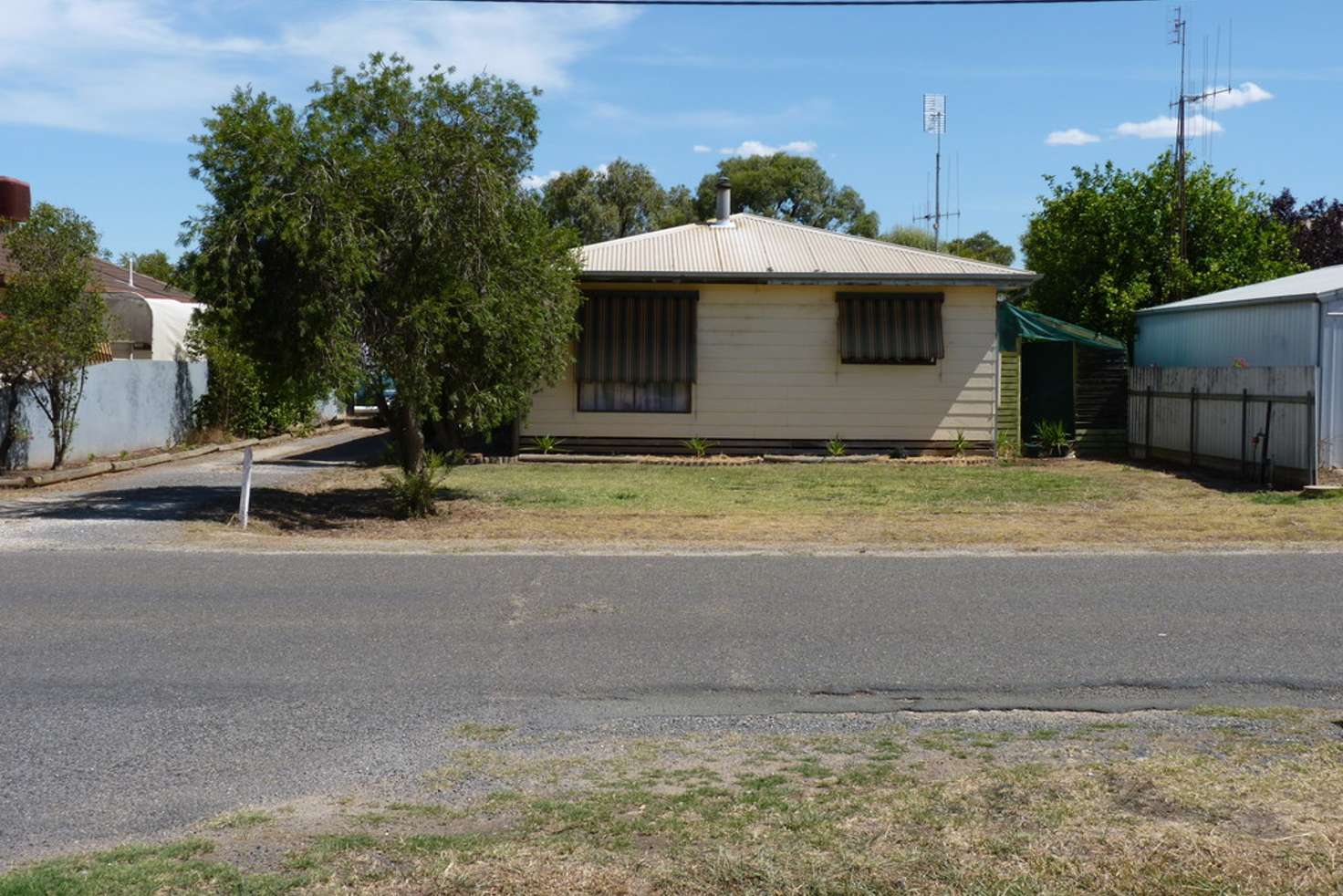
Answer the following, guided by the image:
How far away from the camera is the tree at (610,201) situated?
5594 cm

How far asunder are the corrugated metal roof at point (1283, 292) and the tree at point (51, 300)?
1728 cm

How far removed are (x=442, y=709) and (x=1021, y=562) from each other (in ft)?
22.3

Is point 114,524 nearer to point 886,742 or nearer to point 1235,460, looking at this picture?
point 886,742

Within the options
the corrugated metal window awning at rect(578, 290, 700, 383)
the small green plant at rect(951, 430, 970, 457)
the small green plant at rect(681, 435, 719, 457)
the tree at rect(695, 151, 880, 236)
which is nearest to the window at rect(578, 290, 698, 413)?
the corrugated metal window awning at rect(578, 290, 700, 383)

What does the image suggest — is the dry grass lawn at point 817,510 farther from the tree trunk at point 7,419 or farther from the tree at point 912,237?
the tree at point 912,237

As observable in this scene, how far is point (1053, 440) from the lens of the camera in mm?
24375

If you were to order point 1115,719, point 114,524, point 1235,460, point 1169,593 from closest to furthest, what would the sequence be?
point 1115,719, point 1169,593, point 114,524, point 1235,460

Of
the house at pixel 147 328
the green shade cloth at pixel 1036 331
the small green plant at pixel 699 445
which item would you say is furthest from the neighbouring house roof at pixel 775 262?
the house at pixel 147 328

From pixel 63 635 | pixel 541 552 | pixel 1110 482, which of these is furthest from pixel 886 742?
pixel 1110 482

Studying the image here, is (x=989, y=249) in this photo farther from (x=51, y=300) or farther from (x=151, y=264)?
(x=51, y=300)

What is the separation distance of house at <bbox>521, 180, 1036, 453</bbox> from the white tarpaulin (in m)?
8.63

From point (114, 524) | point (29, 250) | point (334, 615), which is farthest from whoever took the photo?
point (29, 250)

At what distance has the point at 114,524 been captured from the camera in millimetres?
14695

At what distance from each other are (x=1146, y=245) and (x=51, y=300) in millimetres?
24214
